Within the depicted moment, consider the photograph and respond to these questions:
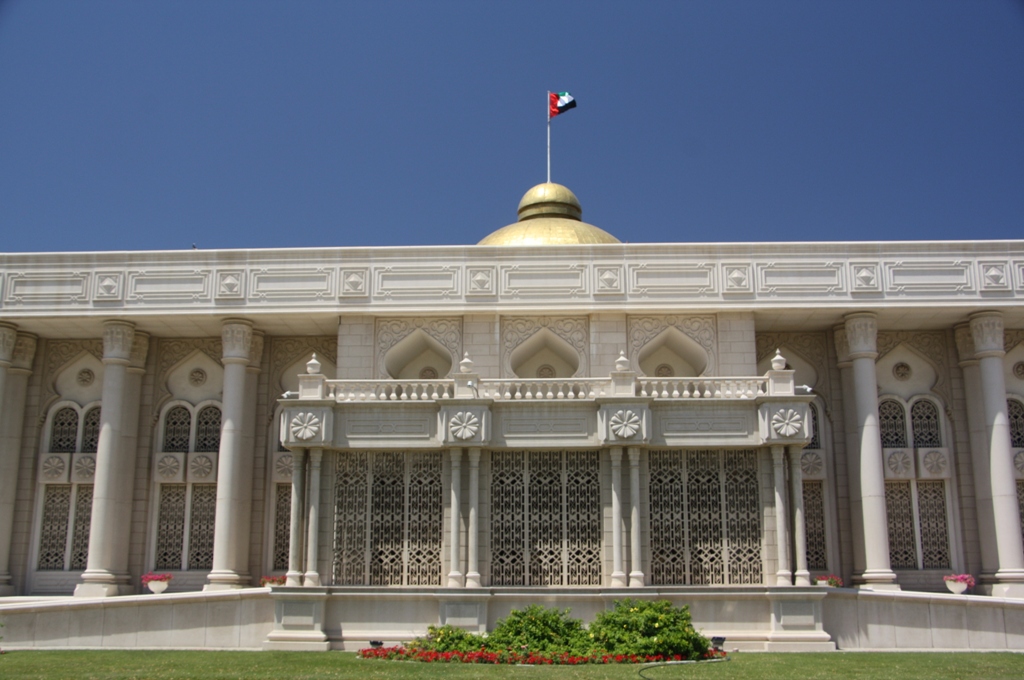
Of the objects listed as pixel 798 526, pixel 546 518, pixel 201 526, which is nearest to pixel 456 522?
pixel 546 518

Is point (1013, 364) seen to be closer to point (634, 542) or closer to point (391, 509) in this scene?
point (634, 542)

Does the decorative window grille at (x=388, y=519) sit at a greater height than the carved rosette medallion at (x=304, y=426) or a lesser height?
lesser

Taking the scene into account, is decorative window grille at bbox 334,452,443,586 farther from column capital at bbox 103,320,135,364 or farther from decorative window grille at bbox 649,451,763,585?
column capital at bbox 103,320,135,364

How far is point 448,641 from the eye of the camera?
1556 cm

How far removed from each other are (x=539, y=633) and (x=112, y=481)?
12.5 meters

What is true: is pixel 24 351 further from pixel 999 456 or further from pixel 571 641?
pixel 999 456

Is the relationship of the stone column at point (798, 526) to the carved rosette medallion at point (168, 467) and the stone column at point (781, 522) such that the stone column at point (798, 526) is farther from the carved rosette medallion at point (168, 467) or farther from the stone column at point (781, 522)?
the carved rosette medallion at point (168, 467)

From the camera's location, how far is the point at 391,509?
18.4 meters

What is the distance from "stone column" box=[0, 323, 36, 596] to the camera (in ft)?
78.4

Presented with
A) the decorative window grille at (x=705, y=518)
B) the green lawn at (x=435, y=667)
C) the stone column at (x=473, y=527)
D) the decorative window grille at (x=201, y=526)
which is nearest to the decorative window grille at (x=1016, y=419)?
the decorative window grille at (x=705, y=518)

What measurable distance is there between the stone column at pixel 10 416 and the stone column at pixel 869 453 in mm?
19639

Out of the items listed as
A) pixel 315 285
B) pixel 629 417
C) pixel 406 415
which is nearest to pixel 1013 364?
pixel 629 417

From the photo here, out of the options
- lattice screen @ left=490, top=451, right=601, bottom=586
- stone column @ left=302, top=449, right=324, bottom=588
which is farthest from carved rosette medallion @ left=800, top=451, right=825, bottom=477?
stone column @ left=302, top=449, right=324, bottom=588

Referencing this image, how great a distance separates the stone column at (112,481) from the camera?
901 inches
